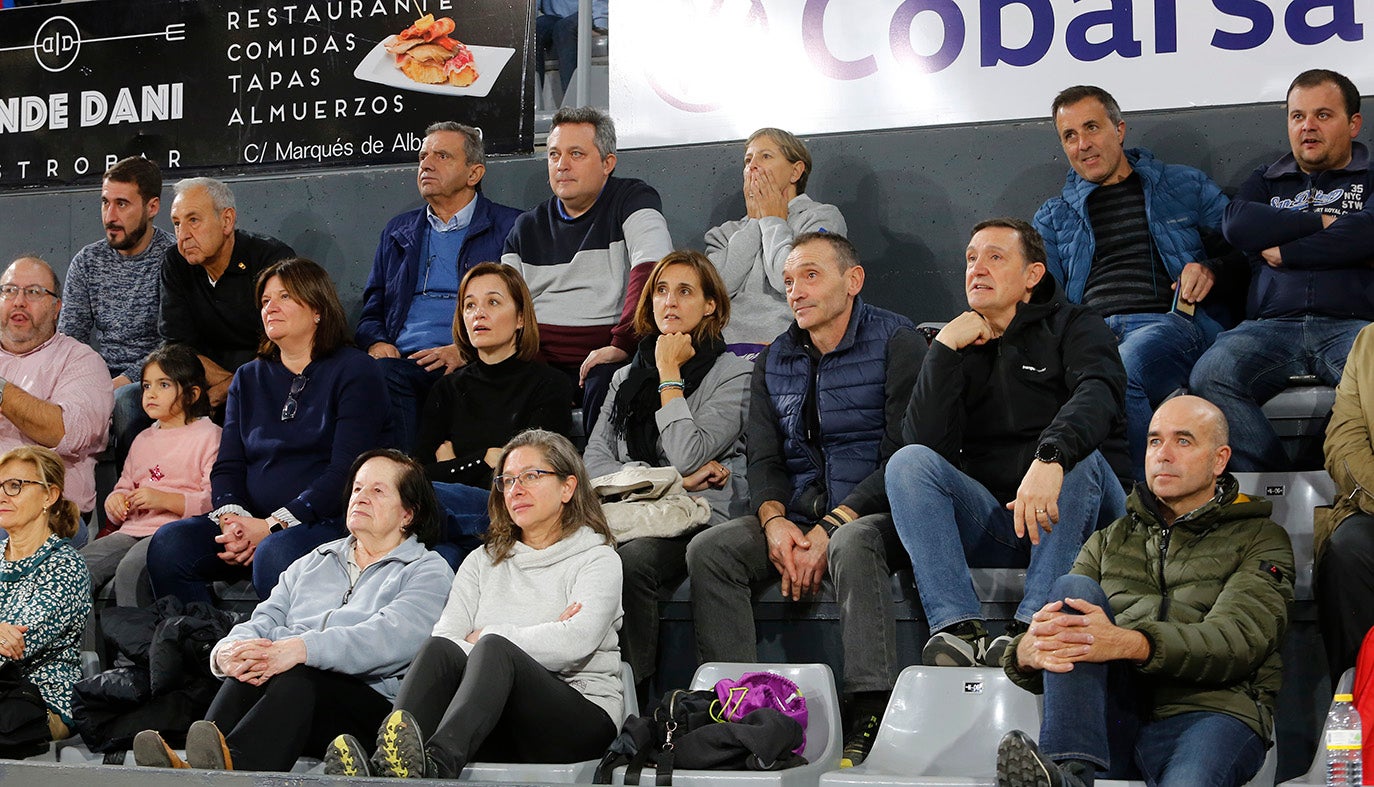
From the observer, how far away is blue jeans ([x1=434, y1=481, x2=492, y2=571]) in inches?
156

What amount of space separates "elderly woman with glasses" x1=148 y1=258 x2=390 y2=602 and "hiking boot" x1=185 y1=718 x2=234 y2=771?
105 cm

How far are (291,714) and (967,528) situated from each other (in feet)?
5.29

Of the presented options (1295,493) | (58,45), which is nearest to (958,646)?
(1295,493)

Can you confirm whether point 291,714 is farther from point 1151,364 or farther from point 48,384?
point 1151,364

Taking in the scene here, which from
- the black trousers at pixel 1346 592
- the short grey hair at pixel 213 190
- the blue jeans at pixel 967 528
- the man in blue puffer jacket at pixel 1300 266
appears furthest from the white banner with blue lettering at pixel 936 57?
the black trousers at pixel 1346 592

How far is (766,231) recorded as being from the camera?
4949 mm

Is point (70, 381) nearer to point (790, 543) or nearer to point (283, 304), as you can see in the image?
point (283, 304)

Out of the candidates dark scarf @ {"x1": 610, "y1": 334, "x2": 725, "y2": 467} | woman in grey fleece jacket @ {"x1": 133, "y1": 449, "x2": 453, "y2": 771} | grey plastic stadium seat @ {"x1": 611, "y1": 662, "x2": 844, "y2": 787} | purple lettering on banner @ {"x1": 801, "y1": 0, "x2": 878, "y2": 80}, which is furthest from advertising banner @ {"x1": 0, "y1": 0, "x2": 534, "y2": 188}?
grey plastic stadium seat @ {"x1": 611, "y1": 662, "x2": 844, "y2": 787}

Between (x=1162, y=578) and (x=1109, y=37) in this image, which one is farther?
(x=1109, y=37)

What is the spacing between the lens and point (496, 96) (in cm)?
590

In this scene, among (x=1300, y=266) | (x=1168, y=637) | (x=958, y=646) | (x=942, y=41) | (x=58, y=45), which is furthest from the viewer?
(x=58, y=45)

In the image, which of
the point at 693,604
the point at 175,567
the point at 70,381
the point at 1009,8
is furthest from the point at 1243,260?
the point at 70,381

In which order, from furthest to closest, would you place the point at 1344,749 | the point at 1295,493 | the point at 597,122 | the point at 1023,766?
the point at 597,122, the point at 1295,493, the point at 1344,749, the point at 1023,766

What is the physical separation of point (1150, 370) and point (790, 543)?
132 centimetres
